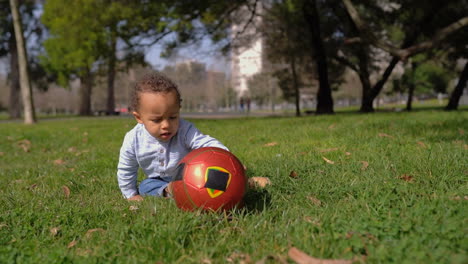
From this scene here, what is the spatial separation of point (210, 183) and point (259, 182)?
2.99 feet

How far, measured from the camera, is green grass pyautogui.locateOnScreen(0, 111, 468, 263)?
222 cm

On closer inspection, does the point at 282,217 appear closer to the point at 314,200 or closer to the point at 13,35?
the point at 314,200

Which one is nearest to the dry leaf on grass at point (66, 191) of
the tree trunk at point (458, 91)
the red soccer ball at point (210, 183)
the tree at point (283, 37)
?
the red soccer ball at point (210, 183)

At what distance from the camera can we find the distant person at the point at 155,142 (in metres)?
3.44

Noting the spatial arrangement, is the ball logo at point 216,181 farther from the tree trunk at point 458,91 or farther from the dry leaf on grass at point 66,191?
the tree trunk at point 458,91

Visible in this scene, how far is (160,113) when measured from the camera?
11.2 feet

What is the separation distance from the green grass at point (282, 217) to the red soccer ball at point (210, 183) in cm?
13

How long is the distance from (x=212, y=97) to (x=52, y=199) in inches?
3137

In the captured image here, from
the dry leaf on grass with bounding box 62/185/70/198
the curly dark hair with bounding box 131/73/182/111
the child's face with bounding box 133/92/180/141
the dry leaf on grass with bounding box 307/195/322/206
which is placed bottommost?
the dry leaf on grass with bounding box 62/185/70/198

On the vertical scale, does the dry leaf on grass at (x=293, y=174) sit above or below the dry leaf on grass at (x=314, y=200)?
above

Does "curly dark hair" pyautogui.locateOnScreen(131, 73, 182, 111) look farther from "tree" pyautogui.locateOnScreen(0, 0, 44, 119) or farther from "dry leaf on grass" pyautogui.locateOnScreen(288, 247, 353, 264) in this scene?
"tree" pyautogui.locateOnScreen(0, 0, 44, 119)

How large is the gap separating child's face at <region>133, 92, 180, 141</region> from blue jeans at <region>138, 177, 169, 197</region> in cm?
59

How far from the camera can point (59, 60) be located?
102 ft

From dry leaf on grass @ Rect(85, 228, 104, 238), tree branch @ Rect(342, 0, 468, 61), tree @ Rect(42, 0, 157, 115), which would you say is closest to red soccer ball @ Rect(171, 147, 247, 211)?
dry leaf on grass @ Rect(85, 228, 104, 238)
